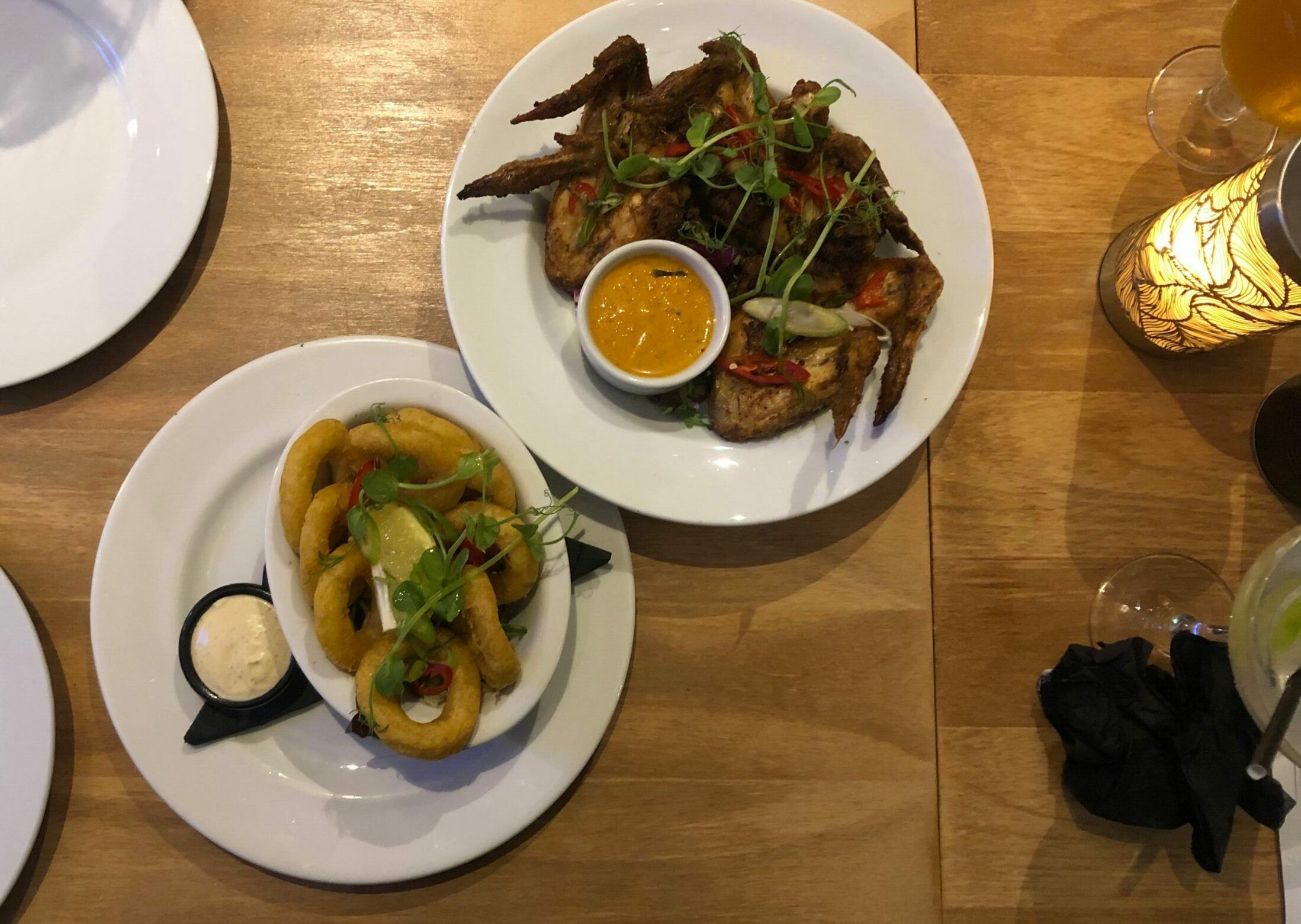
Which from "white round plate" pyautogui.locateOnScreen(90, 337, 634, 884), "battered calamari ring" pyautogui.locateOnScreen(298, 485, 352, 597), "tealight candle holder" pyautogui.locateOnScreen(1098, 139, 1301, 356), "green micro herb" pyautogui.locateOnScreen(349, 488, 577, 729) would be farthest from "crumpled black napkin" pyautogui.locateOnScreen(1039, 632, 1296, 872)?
"battered calamari ring" pyautogui.locateOnScreen(298, 485, 352, 597)

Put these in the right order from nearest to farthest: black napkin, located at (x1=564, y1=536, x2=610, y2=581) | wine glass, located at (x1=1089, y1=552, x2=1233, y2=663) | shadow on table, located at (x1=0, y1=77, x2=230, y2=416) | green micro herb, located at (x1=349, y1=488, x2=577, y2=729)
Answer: green micro herb, located at (x1=349, y1=488, x2=577, y2=729), black napkin, located at (x1=564, y1=536, x2=610, y2=581), shadow on table, located at (x1=0, y1=77, x2=230, y2=416), wine glass, located at (x1=1089, y1=552, x2=1233, y2=663)

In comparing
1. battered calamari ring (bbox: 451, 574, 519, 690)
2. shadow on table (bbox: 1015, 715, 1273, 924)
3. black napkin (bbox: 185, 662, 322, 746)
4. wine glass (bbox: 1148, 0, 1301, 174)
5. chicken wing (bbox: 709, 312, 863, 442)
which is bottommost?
shadow on table (bbox: 1015, 715, 1273, 924)

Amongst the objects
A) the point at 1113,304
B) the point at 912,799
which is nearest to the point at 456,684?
the point at 912,799

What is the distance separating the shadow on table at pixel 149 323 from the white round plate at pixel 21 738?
413 millimetres

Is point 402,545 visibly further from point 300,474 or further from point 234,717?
point 234,717

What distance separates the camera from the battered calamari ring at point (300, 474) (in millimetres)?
1281

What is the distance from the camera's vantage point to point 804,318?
1.49 m

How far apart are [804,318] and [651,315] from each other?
0.29m

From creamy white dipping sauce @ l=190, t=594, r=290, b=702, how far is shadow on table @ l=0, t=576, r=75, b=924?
0.31 m

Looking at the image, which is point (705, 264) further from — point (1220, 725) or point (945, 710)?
point (1220, 725)

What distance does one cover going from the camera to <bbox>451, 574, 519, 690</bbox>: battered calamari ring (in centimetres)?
126

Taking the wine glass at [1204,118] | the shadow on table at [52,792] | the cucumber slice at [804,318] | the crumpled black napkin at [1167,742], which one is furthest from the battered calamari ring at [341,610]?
the wine glass at [1204,118]

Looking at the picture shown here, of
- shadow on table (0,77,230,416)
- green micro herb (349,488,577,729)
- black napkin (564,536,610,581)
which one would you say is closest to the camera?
green micro herb (349,488,577,729)

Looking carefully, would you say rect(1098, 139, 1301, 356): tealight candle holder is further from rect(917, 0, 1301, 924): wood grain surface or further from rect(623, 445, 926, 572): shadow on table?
rect(623, 445, 926, 572): shadow on table
